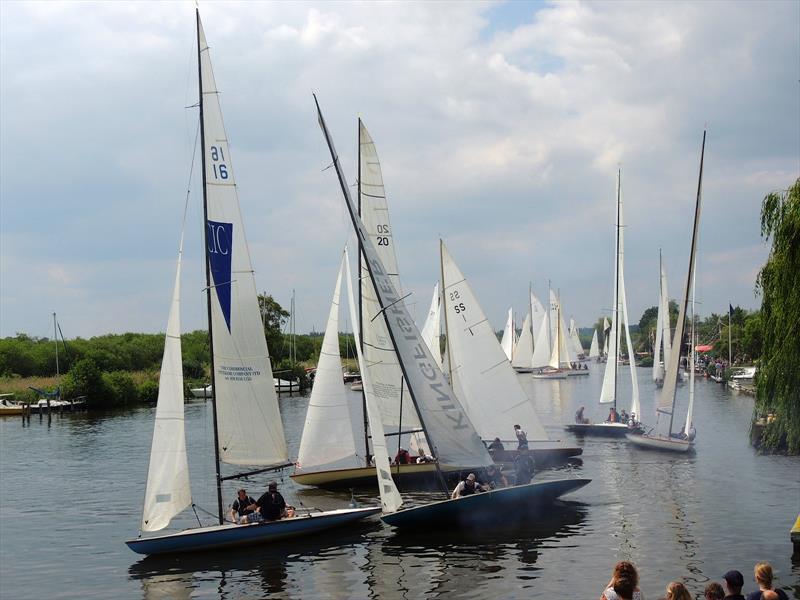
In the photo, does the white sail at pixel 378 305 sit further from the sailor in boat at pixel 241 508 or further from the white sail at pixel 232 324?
the sailor in boat at pixel 241 508

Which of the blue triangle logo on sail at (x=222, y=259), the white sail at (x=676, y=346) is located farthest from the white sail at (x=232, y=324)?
the white sail at (x=676, y=346)

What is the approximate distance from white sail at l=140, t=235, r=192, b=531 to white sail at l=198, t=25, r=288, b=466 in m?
1.31

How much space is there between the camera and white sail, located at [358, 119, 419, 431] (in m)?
36.4

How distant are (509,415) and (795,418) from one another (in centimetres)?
1064

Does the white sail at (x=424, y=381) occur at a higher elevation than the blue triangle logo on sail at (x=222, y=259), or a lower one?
lower

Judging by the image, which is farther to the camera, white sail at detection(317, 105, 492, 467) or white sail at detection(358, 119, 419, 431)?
white sail at detection(358, 119, 419, 431)

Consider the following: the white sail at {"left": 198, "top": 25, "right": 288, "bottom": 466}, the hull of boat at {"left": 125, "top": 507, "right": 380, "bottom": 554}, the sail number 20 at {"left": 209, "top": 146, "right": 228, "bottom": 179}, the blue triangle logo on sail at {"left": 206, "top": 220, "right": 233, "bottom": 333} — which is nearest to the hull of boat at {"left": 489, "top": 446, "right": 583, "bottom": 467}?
the hull of boat at {"left": 125, "top": 507, "right": 380, "bottom": 554}

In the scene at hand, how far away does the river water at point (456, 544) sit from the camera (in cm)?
2275

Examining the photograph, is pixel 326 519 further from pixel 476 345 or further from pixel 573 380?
pixel 573 380

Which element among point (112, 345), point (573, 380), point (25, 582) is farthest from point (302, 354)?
point (25, 582)

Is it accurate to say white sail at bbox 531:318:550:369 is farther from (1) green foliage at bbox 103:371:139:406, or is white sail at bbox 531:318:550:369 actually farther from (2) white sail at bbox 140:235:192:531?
(2) white sail at bbox 140:235:192:531

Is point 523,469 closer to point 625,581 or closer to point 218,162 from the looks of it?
point 218,162

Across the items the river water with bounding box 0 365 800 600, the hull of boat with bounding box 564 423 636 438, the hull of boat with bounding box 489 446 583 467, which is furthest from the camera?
the hull of boat with bounding box 564 423 636 438

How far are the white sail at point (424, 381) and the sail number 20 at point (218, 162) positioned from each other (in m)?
3.65
